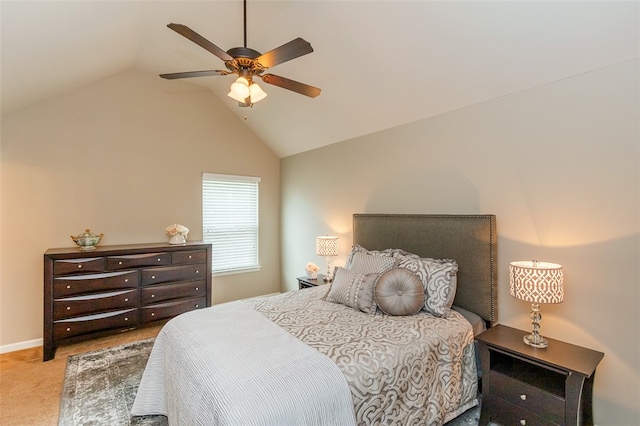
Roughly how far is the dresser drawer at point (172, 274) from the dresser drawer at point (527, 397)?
10.9 ft

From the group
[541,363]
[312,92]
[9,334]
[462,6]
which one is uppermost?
[462,6]

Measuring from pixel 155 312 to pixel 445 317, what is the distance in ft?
10.7

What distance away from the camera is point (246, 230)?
4957 millimetres

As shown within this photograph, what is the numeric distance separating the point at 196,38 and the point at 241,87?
0.40 metres

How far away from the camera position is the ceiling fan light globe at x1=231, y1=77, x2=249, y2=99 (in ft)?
6.93

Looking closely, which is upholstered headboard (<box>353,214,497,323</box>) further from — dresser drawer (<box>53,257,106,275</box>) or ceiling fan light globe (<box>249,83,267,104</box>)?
dresser drawer (<box>53,257,106,275</box>)

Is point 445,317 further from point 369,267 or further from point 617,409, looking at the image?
point 617,409

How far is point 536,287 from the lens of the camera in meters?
1.92

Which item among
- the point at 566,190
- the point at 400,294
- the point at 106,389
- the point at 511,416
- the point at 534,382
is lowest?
the point at 106,389

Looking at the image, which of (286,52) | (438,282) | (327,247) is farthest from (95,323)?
(438,282)

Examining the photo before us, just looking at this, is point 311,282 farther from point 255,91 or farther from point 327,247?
point 255,91

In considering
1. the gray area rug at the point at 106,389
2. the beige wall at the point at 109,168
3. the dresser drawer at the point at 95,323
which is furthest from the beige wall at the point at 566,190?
the dresser drawer at the point at 95,323

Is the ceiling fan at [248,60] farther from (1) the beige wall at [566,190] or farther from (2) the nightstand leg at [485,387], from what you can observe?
(2) the nightstand leg at [485,387]

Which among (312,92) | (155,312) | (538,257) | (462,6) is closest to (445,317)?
(538,257)
